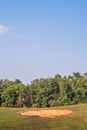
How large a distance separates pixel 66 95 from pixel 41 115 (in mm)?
35720

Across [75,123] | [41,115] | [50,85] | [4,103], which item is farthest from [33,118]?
[50,85]

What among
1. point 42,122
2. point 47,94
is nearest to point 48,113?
point 42,122

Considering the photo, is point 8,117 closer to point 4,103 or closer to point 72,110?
point 72,110

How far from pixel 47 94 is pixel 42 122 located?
4171 cm

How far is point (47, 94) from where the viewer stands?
72.7 m

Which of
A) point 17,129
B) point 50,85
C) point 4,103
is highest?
point 50,85

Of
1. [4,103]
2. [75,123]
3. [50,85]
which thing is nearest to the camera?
[75,123]

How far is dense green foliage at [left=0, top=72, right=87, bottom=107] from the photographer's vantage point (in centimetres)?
6962

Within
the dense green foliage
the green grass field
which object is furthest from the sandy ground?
the dense green foliage

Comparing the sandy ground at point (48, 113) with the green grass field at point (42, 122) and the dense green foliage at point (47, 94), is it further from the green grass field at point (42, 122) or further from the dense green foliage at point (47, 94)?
the dense green foliage at point (47, 94)

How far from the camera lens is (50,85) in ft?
247

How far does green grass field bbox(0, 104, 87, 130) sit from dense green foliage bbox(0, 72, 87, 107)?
32.9m

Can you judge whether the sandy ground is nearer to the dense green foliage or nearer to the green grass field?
the green grass field

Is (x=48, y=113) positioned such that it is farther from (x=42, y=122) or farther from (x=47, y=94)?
(x=47, y=94)
